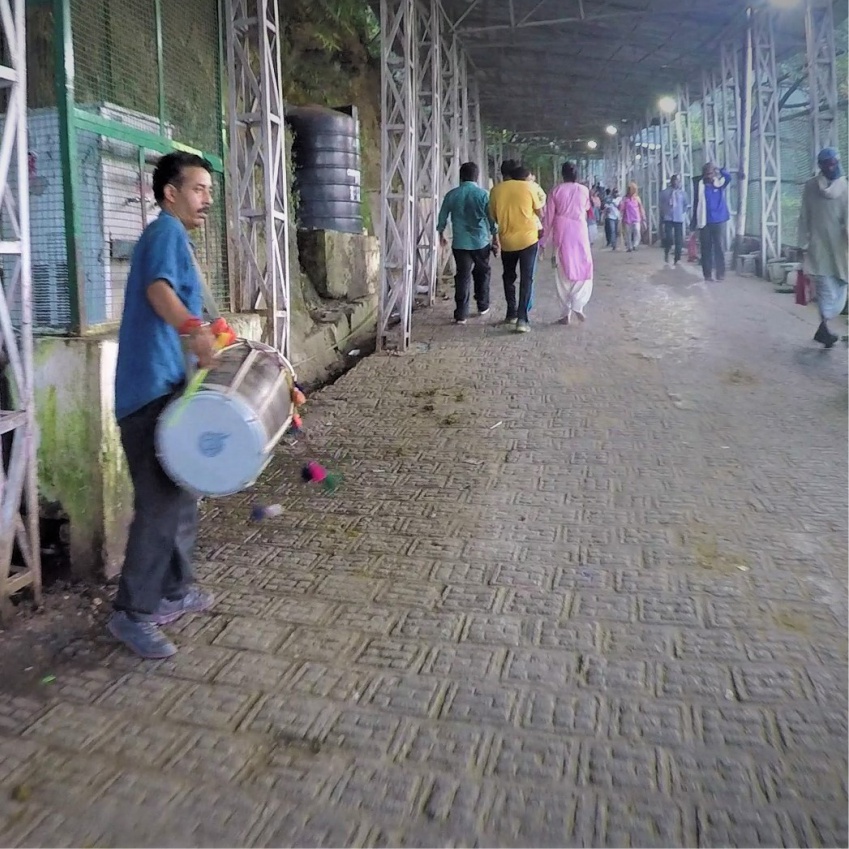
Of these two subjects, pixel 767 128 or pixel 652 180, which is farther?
pixel 652 180

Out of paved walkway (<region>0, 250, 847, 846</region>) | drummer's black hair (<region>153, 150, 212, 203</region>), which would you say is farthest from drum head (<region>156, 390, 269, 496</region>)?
drummer's black hair (<region>153, 150, 212, 203</region>)

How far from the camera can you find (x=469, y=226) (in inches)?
379

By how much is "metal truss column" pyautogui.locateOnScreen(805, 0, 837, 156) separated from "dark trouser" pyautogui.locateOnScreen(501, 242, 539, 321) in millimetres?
5843

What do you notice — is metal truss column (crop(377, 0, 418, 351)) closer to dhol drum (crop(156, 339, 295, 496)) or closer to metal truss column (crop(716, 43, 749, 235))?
dhol drum (crop(156, 339, 295, 496))

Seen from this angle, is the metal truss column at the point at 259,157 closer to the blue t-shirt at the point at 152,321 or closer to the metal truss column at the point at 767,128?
the blue t-shirt at the point at 152,321

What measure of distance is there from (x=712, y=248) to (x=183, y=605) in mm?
11635

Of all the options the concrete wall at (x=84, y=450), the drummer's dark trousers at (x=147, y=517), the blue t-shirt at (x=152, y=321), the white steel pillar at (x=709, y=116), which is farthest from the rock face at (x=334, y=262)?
the white steel pillar at (x=709, y=116)

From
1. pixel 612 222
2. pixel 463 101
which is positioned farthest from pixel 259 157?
pixel 612 222

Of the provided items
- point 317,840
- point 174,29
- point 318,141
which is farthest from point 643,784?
point 318,141

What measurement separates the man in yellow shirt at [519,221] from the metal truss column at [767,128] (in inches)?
253

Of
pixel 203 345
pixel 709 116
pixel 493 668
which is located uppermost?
pixel 709 116

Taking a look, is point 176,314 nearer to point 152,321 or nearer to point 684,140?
point 152,321

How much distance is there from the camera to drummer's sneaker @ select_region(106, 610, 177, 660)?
126 inches

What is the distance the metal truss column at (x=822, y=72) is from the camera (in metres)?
12.1
